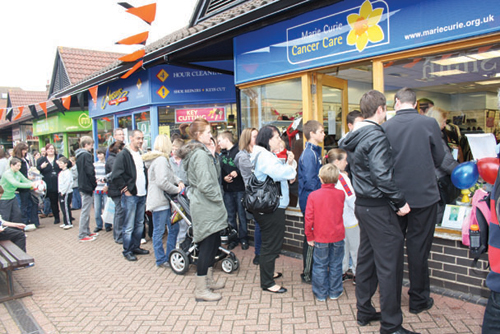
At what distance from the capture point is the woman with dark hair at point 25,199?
814 centimetres

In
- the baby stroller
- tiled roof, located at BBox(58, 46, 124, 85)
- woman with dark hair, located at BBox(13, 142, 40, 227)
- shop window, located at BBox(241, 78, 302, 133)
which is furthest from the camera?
tiled roof, located at BBox(58, 46, 124, 85)

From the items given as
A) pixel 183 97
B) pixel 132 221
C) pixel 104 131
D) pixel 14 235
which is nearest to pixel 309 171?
pixel 132 221

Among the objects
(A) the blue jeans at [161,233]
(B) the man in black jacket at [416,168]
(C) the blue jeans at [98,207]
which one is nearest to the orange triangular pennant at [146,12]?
(A) the blue jeans at [161,233]

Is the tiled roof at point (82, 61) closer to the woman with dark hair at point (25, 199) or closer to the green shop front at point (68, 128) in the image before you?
the green shop front at point (68, 128)

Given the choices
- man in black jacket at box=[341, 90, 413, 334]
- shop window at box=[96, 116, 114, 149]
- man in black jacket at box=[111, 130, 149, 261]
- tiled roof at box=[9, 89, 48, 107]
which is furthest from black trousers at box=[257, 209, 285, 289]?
tiled roof at box=[9, 89, 48, 107]

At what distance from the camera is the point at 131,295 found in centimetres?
424

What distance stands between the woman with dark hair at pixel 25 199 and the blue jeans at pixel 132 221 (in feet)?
13.1

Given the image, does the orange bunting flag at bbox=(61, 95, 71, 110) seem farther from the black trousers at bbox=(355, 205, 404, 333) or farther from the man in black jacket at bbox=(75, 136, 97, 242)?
the black trousers at bbox=(355, 205, 404, 333)

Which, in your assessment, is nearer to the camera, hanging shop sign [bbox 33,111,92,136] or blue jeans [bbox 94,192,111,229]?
blue jeans [bbox 94,192,111,229]

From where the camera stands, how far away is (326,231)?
3.67m

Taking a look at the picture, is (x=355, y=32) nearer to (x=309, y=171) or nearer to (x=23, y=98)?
(x=309, y=171)

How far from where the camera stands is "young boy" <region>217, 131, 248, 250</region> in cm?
570

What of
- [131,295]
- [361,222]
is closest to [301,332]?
[361,222]

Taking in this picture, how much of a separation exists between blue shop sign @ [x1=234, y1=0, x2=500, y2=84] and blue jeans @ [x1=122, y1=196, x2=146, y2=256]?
2.73 m
